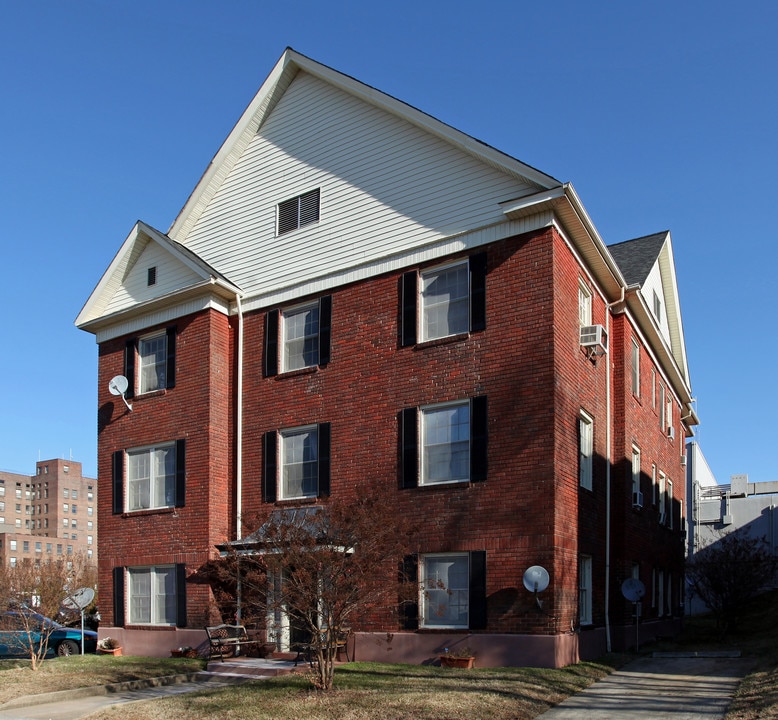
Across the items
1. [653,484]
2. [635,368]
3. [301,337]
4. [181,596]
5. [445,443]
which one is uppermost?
[301,337]

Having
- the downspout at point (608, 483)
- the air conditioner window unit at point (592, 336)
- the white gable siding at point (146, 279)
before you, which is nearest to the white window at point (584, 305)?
the air conditioner window unit at point (592, 336)

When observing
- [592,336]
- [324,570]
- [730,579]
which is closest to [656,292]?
[730,579]

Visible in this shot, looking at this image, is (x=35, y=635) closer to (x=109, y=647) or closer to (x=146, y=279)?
(x=109, y=647)

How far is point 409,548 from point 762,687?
657 cm

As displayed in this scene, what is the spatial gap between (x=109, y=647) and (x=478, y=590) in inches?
391

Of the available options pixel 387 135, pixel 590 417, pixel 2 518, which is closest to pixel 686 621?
pixel 590 417

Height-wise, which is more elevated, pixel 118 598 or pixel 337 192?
pixel 337 192

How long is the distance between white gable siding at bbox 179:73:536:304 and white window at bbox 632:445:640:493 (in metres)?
8.39

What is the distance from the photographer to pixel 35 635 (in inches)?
760

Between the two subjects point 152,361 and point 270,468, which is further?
point 152,361

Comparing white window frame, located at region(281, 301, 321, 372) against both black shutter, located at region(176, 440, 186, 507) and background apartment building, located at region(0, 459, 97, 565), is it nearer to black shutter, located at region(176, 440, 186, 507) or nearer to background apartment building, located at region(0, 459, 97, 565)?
black shutter, located at region(176, 440, 186, 507)

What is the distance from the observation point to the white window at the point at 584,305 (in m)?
18.8

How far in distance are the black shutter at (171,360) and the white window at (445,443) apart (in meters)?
7.05

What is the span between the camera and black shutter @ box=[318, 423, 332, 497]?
18.7m
